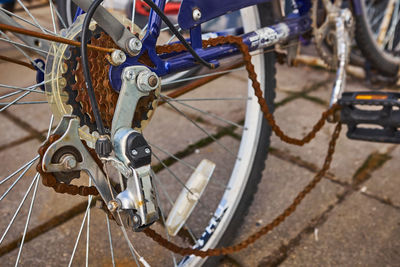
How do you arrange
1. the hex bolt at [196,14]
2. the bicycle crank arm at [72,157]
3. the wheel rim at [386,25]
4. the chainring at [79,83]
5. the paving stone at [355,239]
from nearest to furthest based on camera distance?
1. the bicycle crank arm at [72,157]
2. the chainring at [79,83]
3. the hex bolt at [196,14]
4. the paving stone at [355,239]
5. the wheel rim at [386,25]

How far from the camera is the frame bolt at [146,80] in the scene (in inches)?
37.2

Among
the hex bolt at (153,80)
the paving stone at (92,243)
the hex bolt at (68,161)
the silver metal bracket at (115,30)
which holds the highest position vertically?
the silver metal bracket at (115,30)

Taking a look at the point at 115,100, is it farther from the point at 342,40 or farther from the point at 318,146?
the point at 318,146

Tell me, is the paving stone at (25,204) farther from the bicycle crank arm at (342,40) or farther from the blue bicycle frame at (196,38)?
the bicycle crank arm at (342,40)

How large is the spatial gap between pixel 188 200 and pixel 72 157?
0.54 metres

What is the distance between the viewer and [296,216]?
5.44ft

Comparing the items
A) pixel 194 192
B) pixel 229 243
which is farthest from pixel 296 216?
pixel 194 192

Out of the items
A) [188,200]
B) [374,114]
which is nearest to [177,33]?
[188,200]

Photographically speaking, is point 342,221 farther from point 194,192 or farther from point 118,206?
point 118,206

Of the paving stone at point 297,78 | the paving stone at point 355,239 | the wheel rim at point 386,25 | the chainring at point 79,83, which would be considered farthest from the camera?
the paving stone at point 297,78

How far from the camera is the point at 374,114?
146 cm

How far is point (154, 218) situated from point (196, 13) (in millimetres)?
550

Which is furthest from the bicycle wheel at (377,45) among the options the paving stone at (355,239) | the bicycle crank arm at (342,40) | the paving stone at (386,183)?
the paving stone at (355,239)

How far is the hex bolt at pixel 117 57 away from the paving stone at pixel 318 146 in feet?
4.27
